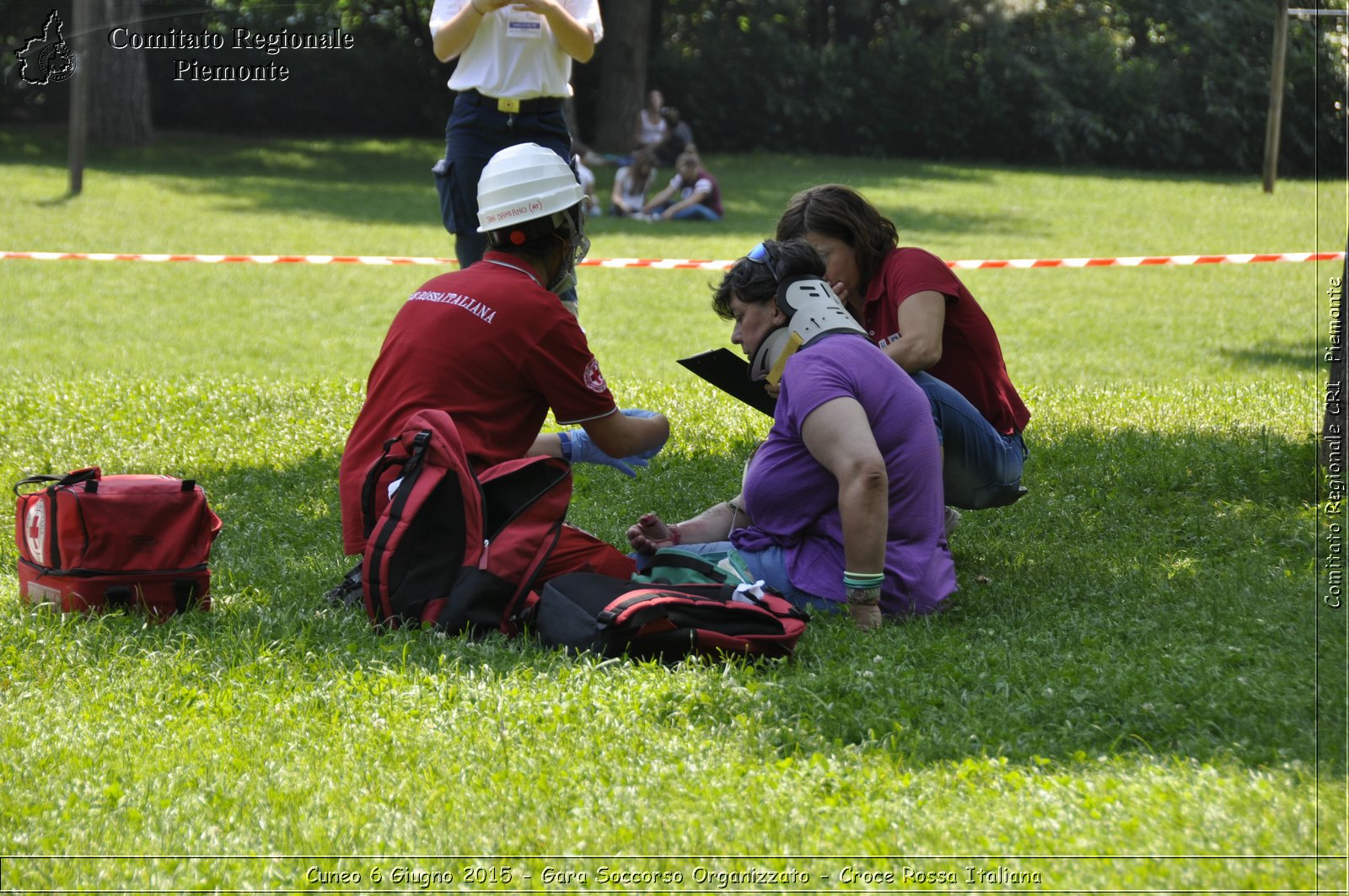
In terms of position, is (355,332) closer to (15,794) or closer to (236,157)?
(15,794)

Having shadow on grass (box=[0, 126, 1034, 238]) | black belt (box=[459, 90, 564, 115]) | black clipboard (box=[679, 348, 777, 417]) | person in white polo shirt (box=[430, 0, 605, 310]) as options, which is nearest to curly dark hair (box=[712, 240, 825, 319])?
black clipboard (box=[679, 348, 777, 417])

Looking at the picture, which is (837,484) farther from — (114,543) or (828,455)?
(114,543)

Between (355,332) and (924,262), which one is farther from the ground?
(924,262)

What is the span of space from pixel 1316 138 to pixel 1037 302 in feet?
33.3

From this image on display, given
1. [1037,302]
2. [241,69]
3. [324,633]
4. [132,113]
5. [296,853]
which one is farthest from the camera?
[241,69]

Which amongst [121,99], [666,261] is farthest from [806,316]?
[121,99]

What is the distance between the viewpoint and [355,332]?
39.8 feet

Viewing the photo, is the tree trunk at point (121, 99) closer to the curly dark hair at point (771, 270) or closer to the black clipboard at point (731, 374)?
the black clipboard at point (731, 374)

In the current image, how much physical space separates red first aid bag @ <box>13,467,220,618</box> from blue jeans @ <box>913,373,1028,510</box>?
2.49 metres

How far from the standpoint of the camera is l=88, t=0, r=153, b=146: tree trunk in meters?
26.3

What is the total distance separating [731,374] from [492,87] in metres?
2.52

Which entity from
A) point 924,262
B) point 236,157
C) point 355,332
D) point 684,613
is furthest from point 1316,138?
point 236,157

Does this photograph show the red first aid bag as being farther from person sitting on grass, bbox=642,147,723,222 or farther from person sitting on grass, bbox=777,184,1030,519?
person sitting on grass, bbox=642,147,723,222

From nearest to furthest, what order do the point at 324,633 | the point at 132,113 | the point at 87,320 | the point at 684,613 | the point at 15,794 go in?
1. the point at 15,794
2. the point at 684,613
3. the point at 324,633
4. the point at 87,320
5. the point at 132,113
